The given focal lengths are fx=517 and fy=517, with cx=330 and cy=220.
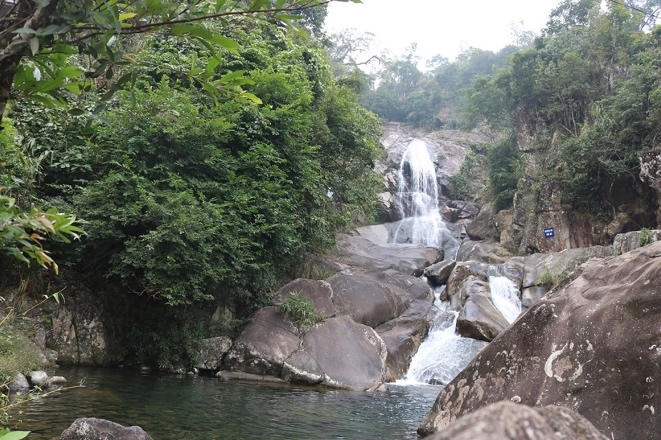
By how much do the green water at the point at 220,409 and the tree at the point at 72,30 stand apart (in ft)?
18.2

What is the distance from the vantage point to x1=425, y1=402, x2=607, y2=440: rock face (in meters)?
1.01

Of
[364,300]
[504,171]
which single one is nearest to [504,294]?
[364,300]

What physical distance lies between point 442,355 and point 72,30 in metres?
14.6

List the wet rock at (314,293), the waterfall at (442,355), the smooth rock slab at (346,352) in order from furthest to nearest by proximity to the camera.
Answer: the wet rock at (314,293) → the waterfall at (442,355) → the smooth rock slab at (346,352)

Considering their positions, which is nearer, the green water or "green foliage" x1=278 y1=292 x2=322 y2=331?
the green water

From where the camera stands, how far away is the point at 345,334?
13.6 metres

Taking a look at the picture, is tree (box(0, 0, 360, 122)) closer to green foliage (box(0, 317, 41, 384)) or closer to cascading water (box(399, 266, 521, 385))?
green foliage (box(0, 317, 41, 384))

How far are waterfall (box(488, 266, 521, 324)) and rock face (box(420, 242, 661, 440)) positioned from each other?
10.7 meters

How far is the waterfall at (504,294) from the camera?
1750cm

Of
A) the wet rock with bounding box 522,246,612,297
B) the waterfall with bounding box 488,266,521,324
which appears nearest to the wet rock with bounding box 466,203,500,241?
the wet rock with bounding box 522,246,612,297

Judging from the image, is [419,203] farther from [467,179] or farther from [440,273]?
[440,273]

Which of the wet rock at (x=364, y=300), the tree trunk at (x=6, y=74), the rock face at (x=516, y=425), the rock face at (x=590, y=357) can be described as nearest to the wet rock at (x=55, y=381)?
the rock face at (x=590, y=357)

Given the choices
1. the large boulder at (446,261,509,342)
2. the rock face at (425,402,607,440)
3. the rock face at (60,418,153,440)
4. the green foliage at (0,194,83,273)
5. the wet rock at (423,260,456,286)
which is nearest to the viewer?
the rock face at (425,402,607,440)

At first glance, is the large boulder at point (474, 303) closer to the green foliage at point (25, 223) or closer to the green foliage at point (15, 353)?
the green foliage at point (15, 353)
